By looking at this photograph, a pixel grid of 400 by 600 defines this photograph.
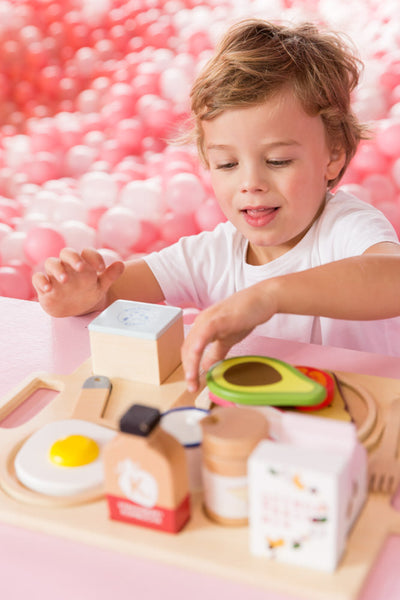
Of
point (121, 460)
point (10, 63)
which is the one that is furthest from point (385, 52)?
point (121, 460)

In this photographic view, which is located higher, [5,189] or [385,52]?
[385,52]

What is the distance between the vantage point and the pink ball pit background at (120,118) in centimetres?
189

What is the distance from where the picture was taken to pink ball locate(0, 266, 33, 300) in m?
1.79

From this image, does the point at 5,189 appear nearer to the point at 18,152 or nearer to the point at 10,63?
the point at 18,152

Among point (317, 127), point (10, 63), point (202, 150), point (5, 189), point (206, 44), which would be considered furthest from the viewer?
point (10, 63)

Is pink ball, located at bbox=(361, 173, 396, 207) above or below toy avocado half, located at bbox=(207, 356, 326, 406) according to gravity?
below

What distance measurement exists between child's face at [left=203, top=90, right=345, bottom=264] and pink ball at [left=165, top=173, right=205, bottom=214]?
0.85m

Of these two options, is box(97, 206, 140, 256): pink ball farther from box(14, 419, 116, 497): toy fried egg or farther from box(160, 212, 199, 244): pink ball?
box(14, 419, 116, 497): toy fried egg

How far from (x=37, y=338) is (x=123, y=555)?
1.37 feet

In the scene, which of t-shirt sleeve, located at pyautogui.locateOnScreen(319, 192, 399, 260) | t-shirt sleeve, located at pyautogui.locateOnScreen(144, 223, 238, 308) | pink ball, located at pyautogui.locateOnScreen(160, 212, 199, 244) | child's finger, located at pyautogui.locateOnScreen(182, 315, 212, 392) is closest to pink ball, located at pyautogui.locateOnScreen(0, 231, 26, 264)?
pink ball, located at pyautogui.locateOnScreen(160, 212, 199, 244)

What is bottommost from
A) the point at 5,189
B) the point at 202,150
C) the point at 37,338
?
the point at 5,189

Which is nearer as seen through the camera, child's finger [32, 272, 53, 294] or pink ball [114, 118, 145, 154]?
child's finger [32, 272, 53, 294]

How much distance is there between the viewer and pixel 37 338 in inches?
34.8

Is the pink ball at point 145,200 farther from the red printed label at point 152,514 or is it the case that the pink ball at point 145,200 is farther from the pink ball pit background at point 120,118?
the red printed label at point 152,514
